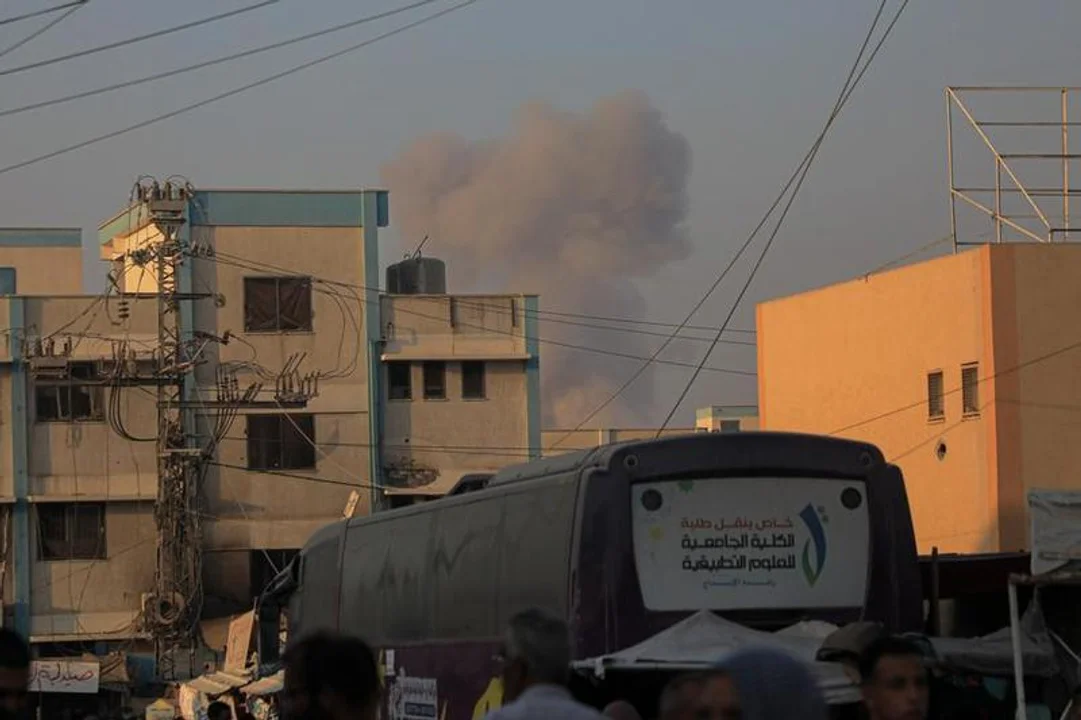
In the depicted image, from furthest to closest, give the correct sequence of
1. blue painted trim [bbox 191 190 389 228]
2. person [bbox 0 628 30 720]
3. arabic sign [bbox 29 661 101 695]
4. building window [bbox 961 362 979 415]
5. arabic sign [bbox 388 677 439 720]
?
blue painted trim [bbox 191 190 389 228], arabic sign [bbox 29 661 101 695], building window [bbox 961 362 979 415], arabic sign [bbox 388 677 439 720], person [bbox 0 628 30 720]

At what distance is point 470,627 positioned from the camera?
18297mm

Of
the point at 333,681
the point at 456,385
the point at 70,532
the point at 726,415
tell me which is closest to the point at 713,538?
the point at 333,681

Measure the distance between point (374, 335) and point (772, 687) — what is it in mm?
48008

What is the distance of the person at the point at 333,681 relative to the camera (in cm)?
549

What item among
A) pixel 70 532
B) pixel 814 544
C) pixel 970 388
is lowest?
pixel 70 532

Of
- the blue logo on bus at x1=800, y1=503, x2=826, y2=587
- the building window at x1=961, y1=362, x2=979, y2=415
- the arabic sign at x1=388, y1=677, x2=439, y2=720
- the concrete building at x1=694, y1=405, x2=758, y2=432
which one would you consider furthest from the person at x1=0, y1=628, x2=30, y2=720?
the concrete building at x1=694, y1=405, x2=758, y2=432

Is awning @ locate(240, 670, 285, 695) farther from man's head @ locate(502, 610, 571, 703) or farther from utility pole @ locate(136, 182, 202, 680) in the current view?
man's head @ locate(502, 610, 571, 703)

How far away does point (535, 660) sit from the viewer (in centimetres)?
676

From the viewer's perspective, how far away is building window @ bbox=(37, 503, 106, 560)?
50.8 metres

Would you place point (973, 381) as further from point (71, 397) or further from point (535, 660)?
point (71, 397)

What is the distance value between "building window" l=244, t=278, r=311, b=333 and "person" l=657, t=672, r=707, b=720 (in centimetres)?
4685

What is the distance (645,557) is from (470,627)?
3.18 m

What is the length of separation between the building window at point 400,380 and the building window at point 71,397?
701 centimetres

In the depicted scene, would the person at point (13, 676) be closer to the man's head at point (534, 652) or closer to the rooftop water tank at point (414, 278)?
the man's head at point (534, 652)
